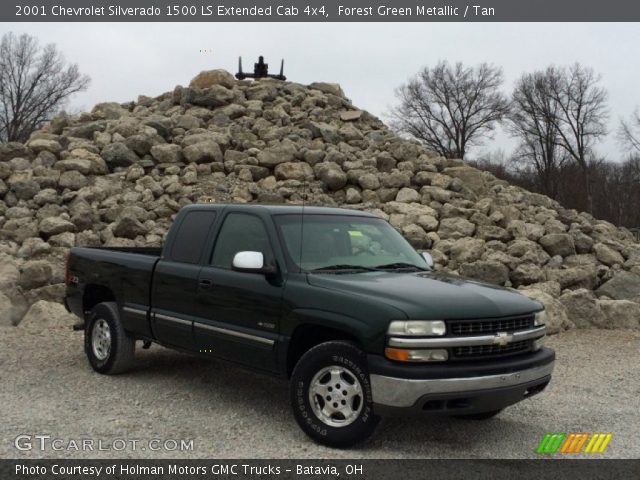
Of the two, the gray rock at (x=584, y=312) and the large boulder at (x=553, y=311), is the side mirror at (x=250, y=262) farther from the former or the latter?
the gray rock at (x=584, y=312)

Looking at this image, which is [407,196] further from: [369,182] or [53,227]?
[53,227]

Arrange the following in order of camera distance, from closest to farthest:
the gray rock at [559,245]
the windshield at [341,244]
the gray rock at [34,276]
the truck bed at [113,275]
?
1. the windshield at [341,244]
2. the truck bed at [113,275]
3. the gray rock at [34,276]
4. the gray rock at [559,245]

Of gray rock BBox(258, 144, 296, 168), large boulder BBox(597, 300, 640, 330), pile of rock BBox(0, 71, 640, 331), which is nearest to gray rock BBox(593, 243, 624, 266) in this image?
pile of rock BBox(0, 71, 640, 331)

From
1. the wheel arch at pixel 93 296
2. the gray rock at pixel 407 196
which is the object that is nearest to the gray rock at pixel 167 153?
the gray rock at pixel 407 196

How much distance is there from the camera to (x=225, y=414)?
18.9ft

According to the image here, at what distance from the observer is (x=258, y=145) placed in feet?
56.9

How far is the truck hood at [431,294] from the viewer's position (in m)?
4.65

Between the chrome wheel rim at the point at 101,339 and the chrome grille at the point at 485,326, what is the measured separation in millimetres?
4069

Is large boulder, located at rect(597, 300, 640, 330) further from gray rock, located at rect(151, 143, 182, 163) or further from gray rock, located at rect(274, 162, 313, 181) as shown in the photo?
gray rock, located at rect(151, 143, 182, 163)

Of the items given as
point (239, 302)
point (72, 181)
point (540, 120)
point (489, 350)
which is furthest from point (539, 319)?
point (540, 120)

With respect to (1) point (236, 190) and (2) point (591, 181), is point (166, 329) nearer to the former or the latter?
(1) point (236, 190)

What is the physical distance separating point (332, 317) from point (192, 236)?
2155mm

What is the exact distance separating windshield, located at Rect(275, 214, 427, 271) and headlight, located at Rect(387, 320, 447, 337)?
1.10 metres

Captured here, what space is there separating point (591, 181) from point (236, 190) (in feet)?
119
